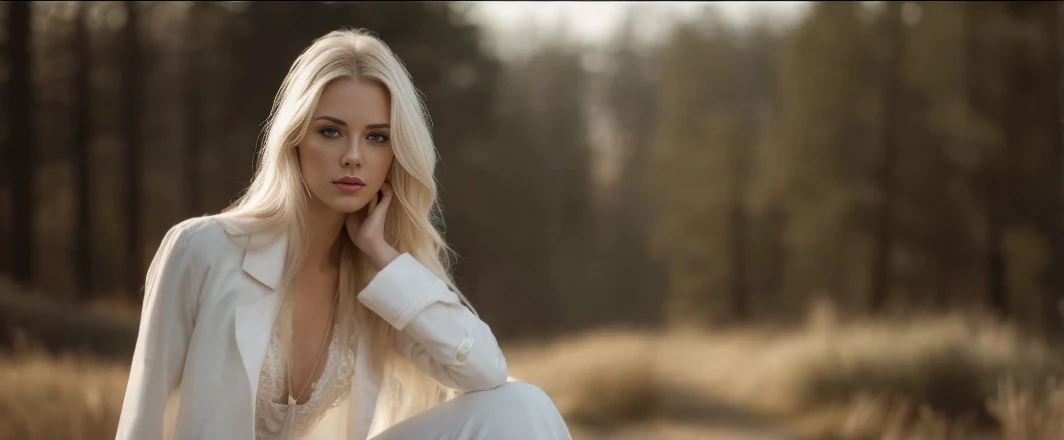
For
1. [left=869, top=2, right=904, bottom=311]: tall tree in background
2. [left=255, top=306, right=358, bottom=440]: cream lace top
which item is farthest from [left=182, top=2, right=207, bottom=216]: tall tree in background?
[left=255, top=306, right=358, bottom=440]: cream lace top

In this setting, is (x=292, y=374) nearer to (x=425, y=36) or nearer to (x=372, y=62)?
(x=372, y=62)

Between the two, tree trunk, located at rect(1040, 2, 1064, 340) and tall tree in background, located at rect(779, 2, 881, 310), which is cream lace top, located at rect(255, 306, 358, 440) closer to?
tall tree in background, located at rect(779, 2, 881, 310)

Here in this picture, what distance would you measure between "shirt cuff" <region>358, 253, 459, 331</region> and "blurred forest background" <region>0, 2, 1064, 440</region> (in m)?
5.88

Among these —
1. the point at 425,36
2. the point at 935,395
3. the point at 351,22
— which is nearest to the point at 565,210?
the point at 425,36

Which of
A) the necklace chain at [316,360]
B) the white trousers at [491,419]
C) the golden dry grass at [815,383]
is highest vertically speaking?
the necklace chain at [316,360]

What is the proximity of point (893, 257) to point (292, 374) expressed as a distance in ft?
31.6

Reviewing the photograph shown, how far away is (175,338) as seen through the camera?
2.01 m

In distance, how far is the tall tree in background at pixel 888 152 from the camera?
10164mm

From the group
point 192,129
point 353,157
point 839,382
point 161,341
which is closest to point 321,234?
point 353,157

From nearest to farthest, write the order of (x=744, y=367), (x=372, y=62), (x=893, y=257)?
(x=372, y=62) → (x=744, y=367) → (x=893, y=257)

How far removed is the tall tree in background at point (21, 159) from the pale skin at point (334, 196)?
6.77m

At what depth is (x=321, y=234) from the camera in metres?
2.37

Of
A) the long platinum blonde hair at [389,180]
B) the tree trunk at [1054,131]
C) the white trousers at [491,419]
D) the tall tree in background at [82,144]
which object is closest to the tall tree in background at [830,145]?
the tree trunk at [1054,131]

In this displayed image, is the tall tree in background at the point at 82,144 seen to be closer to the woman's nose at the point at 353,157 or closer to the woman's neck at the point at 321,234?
the woman's neck at the point at 321,234
